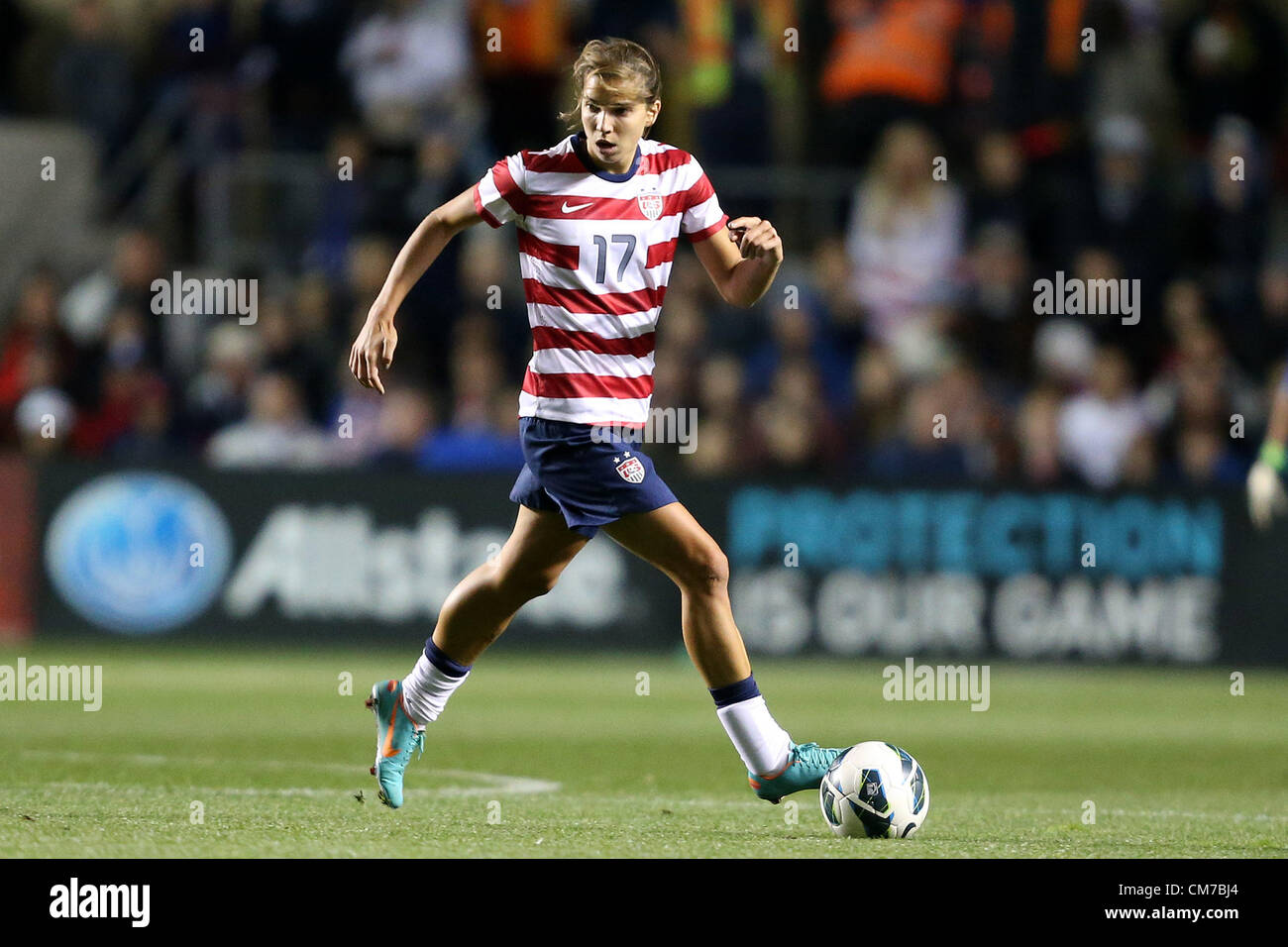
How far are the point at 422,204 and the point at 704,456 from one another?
2869mm

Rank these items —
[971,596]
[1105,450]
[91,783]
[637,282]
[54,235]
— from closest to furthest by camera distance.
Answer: [637,282] → [91,783] → [971,596] → [1105,450] → [54,235]

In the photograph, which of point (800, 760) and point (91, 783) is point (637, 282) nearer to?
point (800, 760)

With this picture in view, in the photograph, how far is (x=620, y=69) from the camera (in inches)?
243

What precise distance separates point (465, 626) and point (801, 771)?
1.20 meters

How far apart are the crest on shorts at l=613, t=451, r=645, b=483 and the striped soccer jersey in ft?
0.48

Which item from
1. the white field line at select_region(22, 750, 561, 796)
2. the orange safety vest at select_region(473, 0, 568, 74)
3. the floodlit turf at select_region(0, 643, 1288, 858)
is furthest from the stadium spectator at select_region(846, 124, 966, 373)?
the white field line at select_region(22, 750, 561, 796)

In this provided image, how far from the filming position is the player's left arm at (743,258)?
617cm

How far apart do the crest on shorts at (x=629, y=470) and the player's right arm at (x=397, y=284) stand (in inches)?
30.7

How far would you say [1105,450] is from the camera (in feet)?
47.5

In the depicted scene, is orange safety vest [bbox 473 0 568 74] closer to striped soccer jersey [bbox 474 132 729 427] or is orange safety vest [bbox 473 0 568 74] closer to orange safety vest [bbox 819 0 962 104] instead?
orange safety vest [bbox 819 0 962 104]

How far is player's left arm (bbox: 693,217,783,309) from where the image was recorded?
6.17 m

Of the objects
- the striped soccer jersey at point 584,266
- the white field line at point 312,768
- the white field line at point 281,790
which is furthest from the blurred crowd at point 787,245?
the striped soccer jersey at point 584,266

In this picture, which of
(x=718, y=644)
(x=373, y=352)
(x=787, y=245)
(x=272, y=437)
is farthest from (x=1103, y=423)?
(x=373, y=352)
